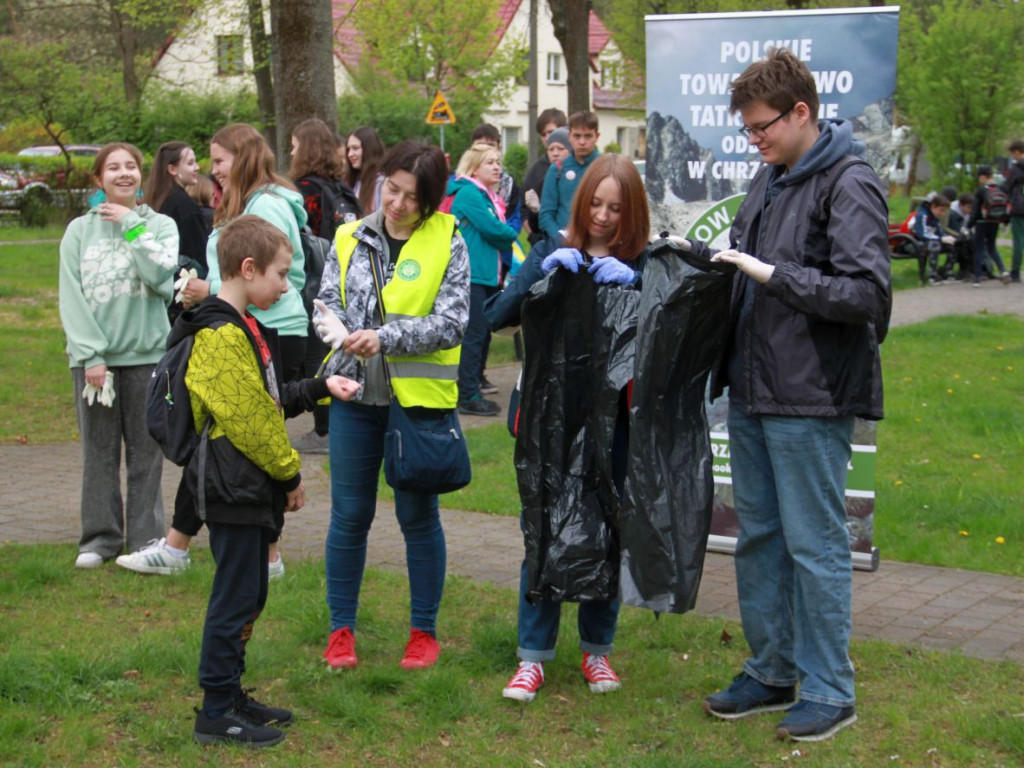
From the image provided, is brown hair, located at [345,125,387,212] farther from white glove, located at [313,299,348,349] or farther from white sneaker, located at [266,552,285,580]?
white glove, located at [313,299,348,349]

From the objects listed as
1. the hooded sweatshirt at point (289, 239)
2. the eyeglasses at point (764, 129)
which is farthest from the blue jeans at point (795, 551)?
the hooded sweatshirt at point (289, 239)

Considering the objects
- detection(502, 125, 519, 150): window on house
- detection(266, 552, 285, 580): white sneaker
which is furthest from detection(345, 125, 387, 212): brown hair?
detection(502, 125, 519, 150): window on house

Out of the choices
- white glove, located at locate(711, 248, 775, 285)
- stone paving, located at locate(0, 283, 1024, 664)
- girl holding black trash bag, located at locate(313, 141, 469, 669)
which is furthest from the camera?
stone paving, located at locate(0, 283, 1024, 664)

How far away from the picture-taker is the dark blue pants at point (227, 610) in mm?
4176

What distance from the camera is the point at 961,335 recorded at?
14.3 m

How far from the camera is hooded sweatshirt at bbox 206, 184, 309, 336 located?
6219 mm

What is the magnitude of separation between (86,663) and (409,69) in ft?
157

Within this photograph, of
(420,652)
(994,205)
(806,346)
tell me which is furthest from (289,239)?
(994,205)

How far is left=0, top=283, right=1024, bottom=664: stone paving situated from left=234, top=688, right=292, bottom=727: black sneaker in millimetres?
1667

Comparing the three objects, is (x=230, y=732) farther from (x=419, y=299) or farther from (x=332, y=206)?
(x=332, y=206)

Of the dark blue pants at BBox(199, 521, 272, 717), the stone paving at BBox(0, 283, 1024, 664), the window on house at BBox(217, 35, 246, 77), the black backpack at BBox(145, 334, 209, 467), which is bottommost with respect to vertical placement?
the stone paving at BBox(0, 283, 1024, 664)

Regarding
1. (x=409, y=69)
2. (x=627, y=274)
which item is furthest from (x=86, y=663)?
(x=409, y=69)

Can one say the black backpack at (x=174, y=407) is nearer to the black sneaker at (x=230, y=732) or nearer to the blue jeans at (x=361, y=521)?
the blue jeans at (x=361, y=521)

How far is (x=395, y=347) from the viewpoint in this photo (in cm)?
454
